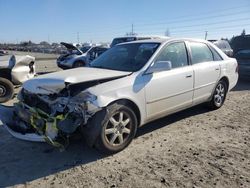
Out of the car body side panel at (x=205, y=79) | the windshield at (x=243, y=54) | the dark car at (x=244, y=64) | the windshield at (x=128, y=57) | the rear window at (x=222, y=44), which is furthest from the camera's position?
the rear window at (x=222, y=44)

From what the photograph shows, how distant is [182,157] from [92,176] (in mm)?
1371

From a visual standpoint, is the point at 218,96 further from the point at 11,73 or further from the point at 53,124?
the point at 11,73

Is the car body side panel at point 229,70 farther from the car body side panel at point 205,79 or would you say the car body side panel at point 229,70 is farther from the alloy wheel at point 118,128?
the alloy wheel at point 118,128

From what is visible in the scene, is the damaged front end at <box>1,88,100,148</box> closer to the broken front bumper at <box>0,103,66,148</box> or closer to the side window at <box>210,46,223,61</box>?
the broken front bumper at <box>0,103,66,148</box>

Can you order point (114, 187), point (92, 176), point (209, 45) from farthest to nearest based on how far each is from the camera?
1. point (209, 45)
2. point (92, 176)
3. point (114, 187)

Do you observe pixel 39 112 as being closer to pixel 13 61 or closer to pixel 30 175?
pixel 30 175

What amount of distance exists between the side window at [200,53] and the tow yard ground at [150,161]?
1.34 m

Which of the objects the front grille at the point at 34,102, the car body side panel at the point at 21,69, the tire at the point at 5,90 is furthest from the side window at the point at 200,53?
the tire at the point at 5,90

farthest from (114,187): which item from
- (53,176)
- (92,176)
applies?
(53,176)

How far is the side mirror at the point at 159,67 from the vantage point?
188 inches

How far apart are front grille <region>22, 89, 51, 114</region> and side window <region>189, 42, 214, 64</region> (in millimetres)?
2999

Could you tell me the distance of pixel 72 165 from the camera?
414 cm

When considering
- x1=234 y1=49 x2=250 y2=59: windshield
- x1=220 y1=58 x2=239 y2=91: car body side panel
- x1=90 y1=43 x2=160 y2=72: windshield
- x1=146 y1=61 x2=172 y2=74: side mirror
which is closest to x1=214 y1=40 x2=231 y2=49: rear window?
x1=234 y1=49 x2=250 y2=59: windshield

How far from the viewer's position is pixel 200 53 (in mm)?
6070
